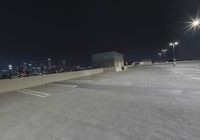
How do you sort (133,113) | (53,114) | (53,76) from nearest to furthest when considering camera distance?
(133,113)
(53,114)
(53,76)

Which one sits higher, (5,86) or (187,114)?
(5,86)

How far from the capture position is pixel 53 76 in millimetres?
13453

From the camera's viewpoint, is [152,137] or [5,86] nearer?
[152,137]

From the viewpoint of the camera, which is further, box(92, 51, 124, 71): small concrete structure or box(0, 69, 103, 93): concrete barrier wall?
box(92, 51, 124, 71): small concrete structure

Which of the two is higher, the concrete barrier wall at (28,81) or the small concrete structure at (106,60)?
the small concrete structure at (106,60)

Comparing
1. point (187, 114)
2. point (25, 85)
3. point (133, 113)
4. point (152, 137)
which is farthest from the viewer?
point (25, 85)

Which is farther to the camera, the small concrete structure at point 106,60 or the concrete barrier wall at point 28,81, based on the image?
the small concrete structure at point 106,60

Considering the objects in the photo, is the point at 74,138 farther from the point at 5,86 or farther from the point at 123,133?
the point at 5,86

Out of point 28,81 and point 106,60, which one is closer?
point 28,81

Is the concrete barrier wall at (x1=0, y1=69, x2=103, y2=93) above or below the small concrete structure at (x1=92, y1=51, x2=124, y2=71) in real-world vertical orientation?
below

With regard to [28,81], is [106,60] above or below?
above

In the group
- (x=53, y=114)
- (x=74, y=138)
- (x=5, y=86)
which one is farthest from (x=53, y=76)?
(x=74, y=138)

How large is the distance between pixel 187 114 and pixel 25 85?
34.8ft

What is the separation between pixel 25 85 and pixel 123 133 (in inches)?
388
